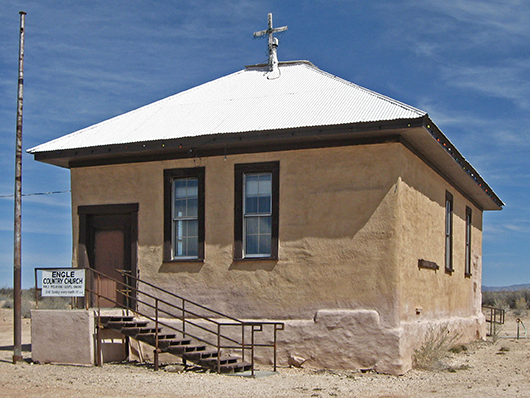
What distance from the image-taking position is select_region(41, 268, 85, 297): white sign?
14828 millimetres

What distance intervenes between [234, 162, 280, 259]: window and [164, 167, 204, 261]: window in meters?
1.01

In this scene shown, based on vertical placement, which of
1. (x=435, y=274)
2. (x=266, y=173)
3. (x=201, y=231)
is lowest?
(x=435, y=274)

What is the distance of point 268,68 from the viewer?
757 inches

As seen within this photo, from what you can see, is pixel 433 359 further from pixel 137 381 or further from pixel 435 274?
pixel 137 381

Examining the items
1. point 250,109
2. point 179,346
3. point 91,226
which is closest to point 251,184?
point 250,109

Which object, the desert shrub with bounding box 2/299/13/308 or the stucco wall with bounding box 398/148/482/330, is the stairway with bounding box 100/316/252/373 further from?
the desert shrub with bounding box 2/299/13/308

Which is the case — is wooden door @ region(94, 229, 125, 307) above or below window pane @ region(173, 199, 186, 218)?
below

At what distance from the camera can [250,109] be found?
16453 millimetres

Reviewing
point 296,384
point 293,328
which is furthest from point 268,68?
point 296,384

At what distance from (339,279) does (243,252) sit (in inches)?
87.4

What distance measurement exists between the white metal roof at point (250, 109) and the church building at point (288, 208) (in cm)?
7

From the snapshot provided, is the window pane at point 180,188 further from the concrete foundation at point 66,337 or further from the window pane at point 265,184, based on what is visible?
the concrete foundation at point 66,337

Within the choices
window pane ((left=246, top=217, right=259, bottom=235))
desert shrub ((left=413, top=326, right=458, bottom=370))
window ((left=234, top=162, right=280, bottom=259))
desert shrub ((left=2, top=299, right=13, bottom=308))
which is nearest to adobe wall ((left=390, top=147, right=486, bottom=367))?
desert shrub ((left=413, top=326, right=458, bottom=370))

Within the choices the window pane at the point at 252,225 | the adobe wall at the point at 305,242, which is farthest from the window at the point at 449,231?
the window pane at the point at 252,225
